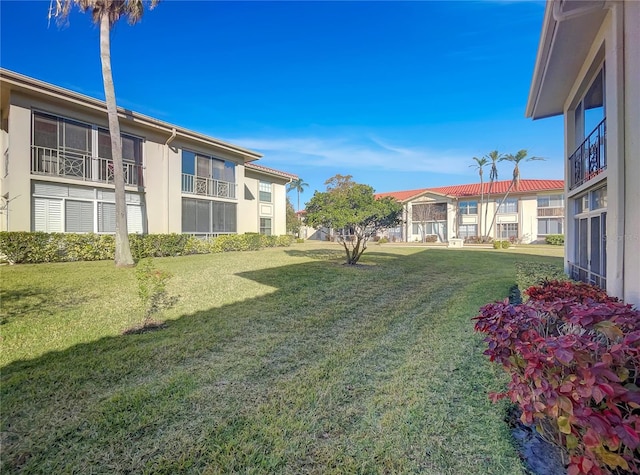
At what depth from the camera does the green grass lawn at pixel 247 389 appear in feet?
7.89

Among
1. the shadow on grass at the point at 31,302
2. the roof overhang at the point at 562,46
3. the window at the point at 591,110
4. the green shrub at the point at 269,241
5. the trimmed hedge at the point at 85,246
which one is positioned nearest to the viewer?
the roof overhang at the point at 562,46

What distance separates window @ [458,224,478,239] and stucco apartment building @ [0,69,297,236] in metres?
29.1

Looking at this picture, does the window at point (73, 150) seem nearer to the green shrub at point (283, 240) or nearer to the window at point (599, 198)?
the green shrub at point (283, 240)

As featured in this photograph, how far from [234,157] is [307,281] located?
48.9 ft

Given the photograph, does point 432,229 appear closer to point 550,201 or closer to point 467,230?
point 467,230

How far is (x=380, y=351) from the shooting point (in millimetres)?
4512

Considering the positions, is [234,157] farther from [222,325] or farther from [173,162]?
[222,325]

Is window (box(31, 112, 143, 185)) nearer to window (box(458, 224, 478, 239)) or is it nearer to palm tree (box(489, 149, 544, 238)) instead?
window (box(458, 224, 478, 239))

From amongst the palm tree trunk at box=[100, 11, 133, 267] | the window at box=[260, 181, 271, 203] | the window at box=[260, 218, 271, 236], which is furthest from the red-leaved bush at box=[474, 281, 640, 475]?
the window at box=[260, 181, 271, 203]

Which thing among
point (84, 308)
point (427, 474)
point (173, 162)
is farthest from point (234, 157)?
point (427, 474)

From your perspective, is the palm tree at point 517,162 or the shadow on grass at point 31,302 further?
the palm tree at point 517,162

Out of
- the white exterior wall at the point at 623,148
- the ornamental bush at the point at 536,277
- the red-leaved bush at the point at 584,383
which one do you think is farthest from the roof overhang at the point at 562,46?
the red-leaved bush at the point at 584,383

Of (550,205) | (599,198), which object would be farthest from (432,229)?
(599,198)

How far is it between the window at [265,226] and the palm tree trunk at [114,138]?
42.2 feet
